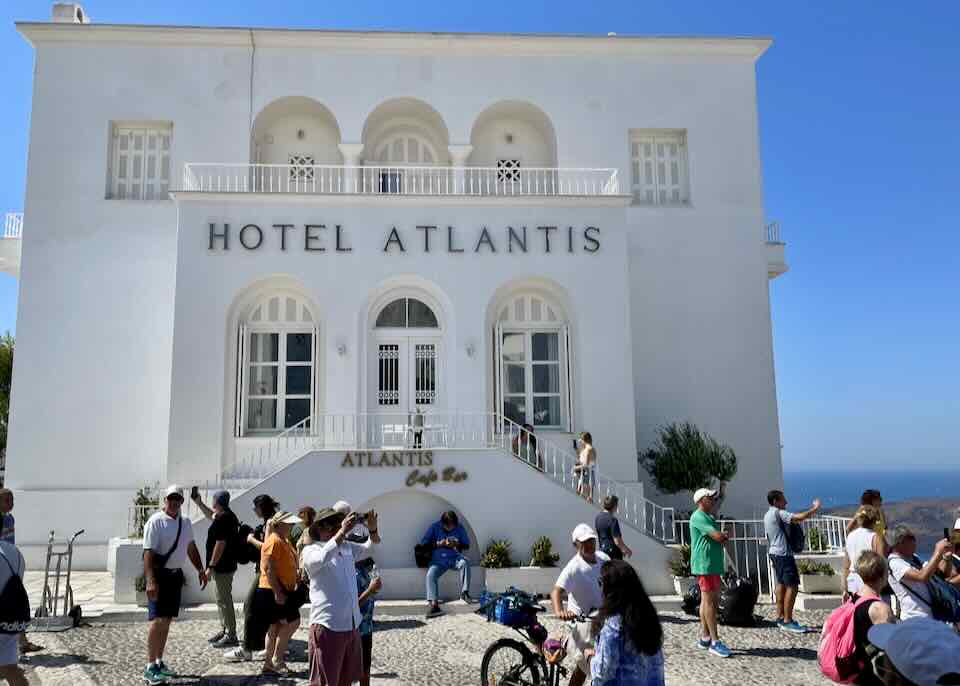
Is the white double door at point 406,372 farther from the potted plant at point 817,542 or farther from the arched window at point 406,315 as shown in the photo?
the potted plant at point 817,542

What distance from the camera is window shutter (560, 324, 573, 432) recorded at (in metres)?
14.8

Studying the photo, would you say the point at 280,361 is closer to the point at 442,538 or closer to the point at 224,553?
the point at 442,538

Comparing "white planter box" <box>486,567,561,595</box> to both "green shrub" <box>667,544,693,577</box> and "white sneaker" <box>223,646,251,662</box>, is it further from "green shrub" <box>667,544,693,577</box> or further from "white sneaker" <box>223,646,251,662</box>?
"white sneaker" <box>223,646,251,662</box>

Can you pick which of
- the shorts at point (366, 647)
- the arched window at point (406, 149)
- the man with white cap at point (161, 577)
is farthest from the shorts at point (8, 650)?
the arched window at point (406, 149)

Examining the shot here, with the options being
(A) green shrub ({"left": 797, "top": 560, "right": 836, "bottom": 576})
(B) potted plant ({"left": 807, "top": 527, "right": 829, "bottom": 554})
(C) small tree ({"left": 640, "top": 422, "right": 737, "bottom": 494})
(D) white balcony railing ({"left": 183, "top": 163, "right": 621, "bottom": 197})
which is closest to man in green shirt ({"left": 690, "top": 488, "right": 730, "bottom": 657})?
(A) green shrub ({"left": 797, "top": 560, "right": 836, "bottom": 576})

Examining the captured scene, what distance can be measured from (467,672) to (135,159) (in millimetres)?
14161

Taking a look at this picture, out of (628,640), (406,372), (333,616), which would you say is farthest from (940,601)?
(406,372)

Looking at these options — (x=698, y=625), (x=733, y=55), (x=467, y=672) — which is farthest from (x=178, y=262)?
(x=733, y=55)

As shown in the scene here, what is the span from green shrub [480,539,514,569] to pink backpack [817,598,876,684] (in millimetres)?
8092

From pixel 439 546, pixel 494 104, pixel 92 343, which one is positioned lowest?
pixel 439 546

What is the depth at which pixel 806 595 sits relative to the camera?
1090 cm

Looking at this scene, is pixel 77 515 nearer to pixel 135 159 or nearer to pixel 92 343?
pixel 92 343

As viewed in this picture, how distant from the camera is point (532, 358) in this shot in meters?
15.3

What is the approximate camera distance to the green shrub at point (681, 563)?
1141cm
